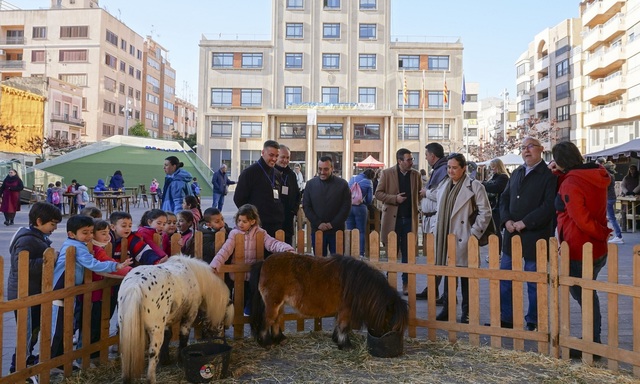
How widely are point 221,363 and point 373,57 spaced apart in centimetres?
5385

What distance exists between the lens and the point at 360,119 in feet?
181

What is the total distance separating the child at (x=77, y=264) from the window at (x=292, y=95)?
170 feet

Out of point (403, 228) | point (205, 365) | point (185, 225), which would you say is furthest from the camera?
point (403, 228)

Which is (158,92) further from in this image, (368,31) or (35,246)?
(35,246)

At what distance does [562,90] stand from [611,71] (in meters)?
10.8

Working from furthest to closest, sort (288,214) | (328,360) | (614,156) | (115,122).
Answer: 1. (115,122)
2. (614,156)
3. (288,214)
4. (328,360)

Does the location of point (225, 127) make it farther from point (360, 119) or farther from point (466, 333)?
point (466, 333)

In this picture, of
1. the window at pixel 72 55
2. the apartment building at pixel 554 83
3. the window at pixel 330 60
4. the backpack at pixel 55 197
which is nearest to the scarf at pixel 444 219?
the backpack at pixel 55 197

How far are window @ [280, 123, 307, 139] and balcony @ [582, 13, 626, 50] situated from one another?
28380 mm

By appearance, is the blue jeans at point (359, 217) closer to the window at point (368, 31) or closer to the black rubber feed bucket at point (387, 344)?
the black rubber feed bucket at point (387, 344)

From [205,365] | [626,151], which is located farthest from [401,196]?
[626,151]

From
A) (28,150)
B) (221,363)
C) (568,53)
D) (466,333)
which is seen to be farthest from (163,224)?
(568,53)

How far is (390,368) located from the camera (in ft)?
14.6

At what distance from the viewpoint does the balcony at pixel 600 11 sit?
4626 centimetres
